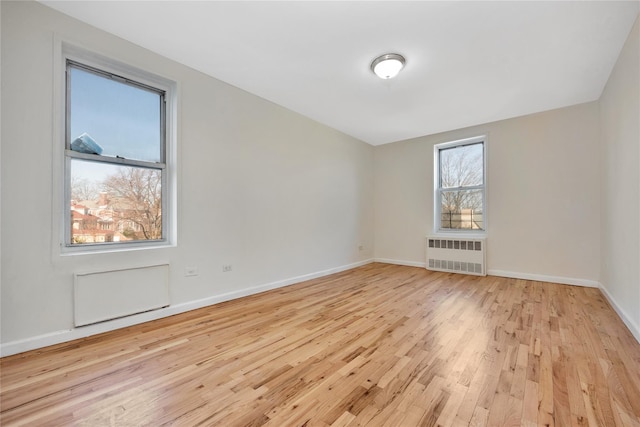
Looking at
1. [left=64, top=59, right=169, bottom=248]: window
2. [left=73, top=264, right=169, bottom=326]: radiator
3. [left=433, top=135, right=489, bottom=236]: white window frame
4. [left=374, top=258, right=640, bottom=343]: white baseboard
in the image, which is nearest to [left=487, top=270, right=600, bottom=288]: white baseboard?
[left=374, top=258, right=640, bottom=343]: white baseboard

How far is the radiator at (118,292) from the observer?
233 centimetres

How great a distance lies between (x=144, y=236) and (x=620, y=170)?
5.24 m

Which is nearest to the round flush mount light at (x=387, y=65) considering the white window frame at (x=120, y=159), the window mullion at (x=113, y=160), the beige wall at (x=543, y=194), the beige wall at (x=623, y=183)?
the beige wall at (x=623, y=183)

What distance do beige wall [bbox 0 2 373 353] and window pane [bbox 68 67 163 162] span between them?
0.23 metres

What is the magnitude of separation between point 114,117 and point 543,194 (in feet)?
19.8

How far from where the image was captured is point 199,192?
314 centimetres

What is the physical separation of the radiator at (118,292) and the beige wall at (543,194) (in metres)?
4.81

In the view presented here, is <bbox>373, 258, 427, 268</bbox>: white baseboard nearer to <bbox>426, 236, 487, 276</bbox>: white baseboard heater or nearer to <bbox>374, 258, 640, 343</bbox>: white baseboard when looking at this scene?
<bbox>374, 258, 640, 343</bbox>: white baseboard

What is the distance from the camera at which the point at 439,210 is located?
18.1ft

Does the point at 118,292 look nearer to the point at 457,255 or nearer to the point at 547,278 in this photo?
the point at 457,255

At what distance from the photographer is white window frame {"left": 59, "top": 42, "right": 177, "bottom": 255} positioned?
7.61 feet

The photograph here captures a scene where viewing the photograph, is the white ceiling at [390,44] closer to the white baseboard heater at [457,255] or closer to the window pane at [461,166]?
the window pane at [461,166]

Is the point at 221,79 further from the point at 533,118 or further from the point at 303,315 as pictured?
the point at 533,118

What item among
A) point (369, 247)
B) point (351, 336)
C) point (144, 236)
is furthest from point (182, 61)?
point (369, 247)
